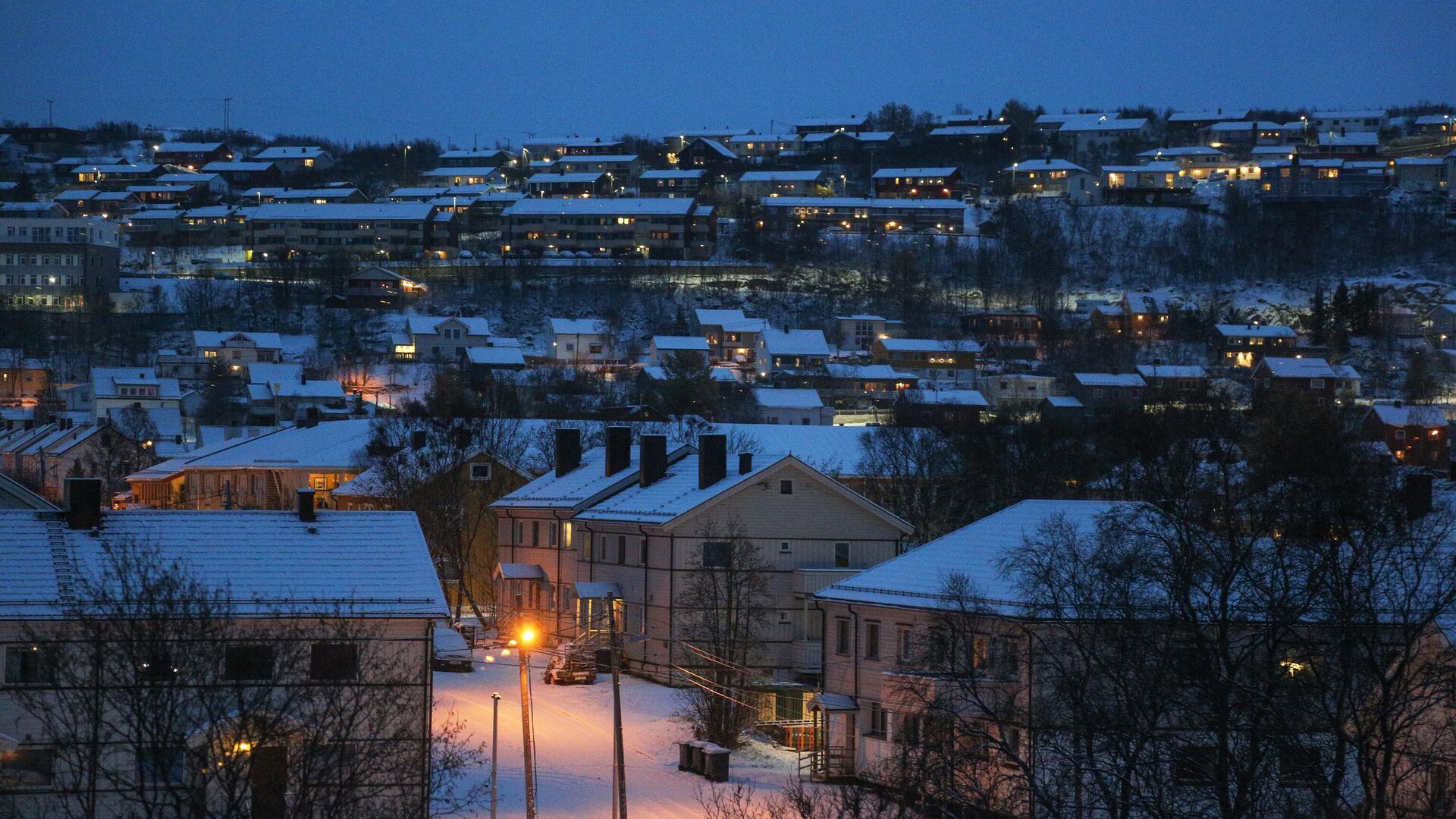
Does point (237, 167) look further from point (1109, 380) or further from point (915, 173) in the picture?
point (1109, 380)

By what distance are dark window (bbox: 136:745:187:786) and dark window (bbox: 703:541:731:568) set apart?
16440mm

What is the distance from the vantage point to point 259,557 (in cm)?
2366

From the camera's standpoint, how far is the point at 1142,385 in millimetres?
116812

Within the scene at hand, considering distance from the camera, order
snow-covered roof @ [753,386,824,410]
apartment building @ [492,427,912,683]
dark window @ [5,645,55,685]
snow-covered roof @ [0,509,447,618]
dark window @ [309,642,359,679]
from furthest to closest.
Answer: snow-covered roof @ [753,386,824,410]
apartment building @ [492,427,912,683]
snow-covered roof @ [0,509,447,618]
dark window @ [5,645,55,685]
dark window @ [309,642,359,679]

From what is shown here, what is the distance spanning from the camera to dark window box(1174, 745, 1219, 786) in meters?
20.7

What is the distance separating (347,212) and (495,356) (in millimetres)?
43238

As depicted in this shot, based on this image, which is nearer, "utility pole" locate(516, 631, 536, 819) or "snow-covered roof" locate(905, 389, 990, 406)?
"utility pole" locate(516, 631, 536, 819)

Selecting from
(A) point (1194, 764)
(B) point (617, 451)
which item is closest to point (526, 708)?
(A) point (1194, 764)

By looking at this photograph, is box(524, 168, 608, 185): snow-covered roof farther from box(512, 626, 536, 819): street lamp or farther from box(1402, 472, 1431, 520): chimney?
box(512, 626, 536, 819): street lamp

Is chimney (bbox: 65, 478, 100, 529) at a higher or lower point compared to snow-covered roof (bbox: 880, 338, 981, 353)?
lower

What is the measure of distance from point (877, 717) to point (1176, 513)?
6746 millimetres

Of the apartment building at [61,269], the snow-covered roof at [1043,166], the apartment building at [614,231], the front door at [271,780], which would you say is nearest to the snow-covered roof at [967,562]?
the front door at [271,780]

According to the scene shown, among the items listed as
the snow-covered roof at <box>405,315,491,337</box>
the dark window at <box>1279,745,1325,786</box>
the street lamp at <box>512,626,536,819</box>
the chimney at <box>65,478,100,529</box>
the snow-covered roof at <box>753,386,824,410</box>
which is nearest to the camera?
the dark window at <box>1279,745,1325,786</box>

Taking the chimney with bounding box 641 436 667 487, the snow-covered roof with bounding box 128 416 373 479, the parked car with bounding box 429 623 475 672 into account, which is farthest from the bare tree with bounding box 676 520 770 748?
the snow-covered roof with bounding box 128 416 373 479
